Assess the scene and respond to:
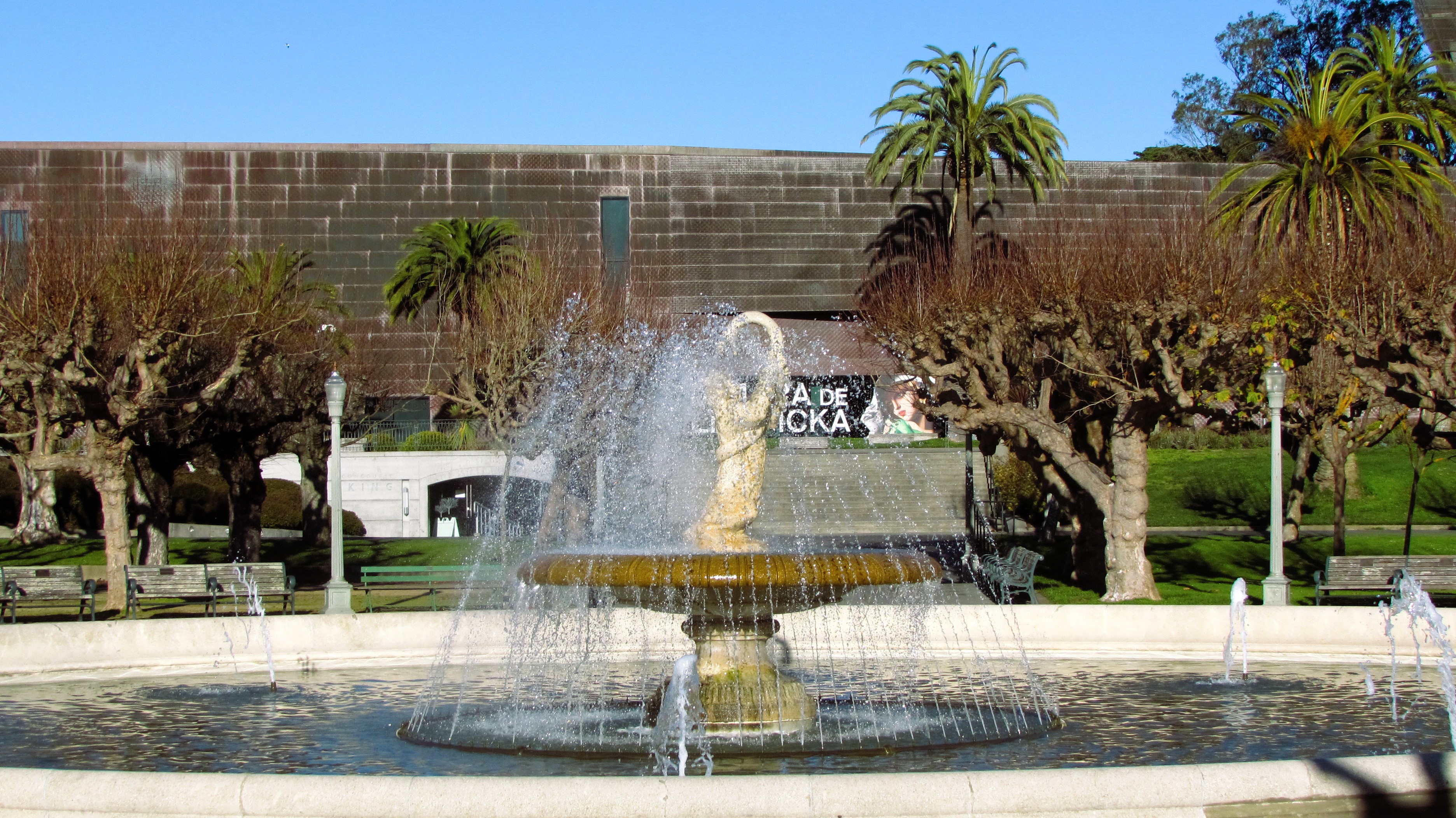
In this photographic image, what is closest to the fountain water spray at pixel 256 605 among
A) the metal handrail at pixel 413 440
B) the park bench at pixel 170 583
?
the park bench at pixel 170 583

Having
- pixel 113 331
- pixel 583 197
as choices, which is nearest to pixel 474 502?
pixel 583 197

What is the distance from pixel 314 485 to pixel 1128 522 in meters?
18.7

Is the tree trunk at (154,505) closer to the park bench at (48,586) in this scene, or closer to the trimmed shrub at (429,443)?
the park bench at (48,586)

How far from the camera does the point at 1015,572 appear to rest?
18.5 metres

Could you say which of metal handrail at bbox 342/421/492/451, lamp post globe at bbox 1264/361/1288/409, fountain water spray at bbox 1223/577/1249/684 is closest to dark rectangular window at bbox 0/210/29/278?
metal handrail at bbox 342/421/492/451

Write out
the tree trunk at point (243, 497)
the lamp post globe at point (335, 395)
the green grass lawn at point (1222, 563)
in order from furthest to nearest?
the tree trunk at point (243, 497)
the green grass lawn at point (1222, 563)
the lamp post globe at point (335, 395)

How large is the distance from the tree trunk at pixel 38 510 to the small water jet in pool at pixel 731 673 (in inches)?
822

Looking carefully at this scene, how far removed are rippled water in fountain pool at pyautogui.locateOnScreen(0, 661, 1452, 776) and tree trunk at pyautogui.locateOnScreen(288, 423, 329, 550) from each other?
17.2 metres

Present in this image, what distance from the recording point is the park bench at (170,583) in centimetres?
1705

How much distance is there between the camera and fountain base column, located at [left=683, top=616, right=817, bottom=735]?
9773 millimetres

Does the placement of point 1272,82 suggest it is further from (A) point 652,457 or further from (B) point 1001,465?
(A) point 652,457

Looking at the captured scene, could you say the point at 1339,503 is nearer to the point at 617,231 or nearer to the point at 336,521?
the point at 336,521

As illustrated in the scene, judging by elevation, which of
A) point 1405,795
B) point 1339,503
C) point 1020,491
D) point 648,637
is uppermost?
point 1339,503

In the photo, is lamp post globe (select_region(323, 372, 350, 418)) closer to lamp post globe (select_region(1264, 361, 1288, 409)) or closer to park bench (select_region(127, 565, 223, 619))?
park bench (select_region(127, 565, 223, 619))
